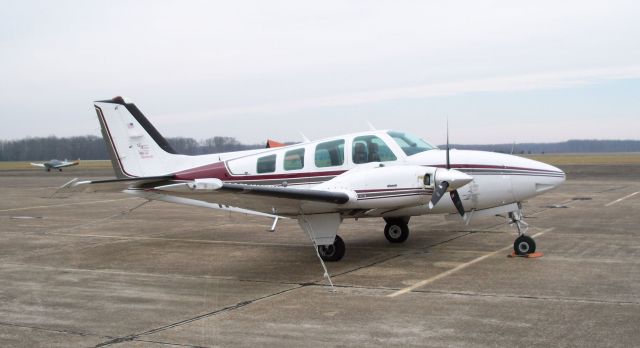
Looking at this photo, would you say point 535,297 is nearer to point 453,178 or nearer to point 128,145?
point 453,178

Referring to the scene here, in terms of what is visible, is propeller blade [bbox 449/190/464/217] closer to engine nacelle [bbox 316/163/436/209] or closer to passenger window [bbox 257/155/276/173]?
engine nacelle [bbox 316/163/436/209]

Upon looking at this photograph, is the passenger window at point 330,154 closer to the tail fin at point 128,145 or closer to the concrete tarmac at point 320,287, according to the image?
the concrete tarmac at point 320,287

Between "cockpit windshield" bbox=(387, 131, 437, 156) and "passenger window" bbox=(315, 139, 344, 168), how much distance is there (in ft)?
3.57

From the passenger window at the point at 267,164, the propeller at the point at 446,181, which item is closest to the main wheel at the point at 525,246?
the propeller at the point at 446,181

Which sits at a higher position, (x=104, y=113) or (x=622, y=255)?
(x=104, y=113)

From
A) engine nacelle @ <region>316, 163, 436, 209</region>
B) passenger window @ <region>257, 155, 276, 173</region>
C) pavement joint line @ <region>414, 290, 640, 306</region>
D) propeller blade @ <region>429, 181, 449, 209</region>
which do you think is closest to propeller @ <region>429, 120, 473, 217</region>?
propeller blade @ <region>429, 181, 449, 209</region>

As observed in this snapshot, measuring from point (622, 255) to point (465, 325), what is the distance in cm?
624

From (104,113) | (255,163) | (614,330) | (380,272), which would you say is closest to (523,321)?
(614,330)

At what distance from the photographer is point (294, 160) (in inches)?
531

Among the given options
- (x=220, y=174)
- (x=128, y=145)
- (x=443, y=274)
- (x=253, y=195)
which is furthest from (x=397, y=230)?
(x=128, y=145)

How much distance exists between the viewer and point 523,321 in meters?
7.64

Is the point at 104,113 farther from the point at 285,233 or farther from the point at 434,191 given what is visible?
the point at 434,191

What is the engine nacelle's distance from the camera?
11336 millimetres

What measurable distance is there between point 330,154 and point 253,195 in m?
2.75
